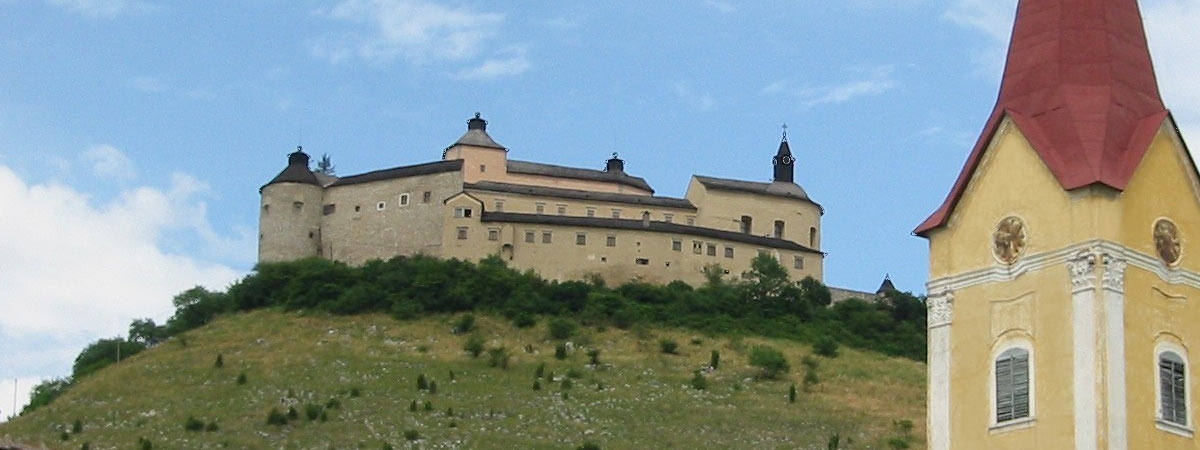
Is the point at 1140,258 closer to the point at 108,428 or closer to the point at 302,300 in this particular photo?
the point at 108,428

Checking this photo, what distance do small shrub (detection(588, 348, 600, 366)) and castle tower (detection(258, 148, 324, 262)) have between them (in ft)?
63.0

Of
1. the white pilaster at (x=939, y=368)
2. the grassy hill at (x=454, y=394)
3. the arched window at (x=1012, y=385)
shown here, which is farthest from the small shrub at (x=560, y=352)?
the arched window at (x=1012, y=385)

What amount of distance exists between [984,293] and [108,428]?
80.4 metres

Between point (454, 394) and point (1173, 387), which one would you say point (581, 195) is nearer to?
point (454, 394)

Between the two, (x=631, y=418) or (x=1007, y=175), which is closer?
(x=1007, y=175)

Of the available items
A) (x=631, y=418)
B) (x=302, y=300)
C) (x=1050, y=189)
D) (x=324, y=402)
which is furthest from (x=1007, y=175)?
(x=302, y=300)

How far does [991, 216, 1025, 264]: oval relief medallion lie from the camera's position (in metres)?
41.4

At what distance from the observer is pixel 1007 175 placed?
1661 inches

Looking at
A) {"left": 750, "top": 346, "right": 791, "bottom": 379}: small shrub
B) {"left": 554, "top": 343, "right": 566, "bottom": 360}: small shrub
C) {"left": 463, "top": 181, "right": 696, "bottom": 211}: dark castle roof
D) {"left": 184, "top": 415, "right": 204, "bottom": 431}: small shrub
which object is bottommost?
{"left": 184, "top": 415, "right": 204, "bottom": 431}: small shrub

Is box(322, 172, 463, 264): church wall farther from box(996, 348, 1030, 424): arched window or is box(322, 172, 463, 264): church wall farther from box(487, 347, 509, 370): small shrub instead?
box(996, 348, 1030, 424): arched window

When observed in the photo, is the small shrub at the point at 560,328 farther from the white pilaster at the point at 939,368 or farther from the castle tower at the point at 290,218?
the white pilaster at the point at 939,368

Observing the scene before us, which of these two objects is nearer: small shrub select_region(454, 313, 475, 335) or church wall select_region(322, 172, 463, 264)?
small shrub select_region(454, 313, 475, 335)

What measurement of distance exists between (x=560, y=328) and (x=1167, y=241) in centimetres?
8820

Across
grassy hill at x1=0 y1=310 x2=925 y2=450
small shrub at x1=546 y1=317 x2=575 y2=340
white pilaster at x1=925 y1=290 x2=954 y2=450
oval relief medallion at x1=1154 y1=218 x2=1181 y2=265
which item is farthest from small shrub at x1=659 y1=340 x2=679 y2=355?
oval relief medallion at x1=1154 y1=218 x2=1181 y2=265
